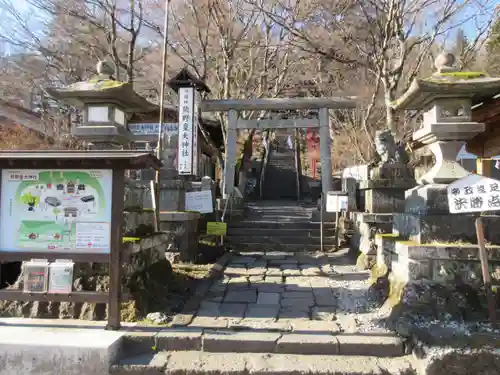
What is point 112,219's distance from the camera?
198 inches

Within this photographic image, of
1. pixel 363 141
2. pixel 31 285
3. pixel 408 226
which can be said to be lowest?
pixel 31 285

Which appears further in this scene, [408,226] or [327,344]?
[408,226]

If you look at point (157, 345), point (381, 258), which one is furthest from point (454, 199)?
point (157, 345)

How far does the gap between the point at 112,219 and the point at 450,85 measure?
186 inches

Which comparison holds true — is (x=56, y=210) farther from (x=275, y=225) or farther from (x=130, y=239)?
(x=275, y=225)

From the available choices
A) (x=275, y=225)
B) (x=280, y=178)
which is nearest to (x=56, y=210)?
(x=275, y=225)

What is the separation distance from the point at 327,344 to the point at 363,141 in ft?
47.3

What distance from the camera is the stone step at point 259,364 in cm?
433

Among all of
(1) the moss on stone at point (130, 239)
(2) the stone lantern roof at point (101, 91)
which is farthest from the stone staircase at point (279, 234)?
(2) the stone lantern roof at point (101, 91)

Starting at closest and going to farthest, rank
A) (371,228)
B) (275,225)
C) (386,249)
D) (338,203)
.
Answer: (386,249) < (371,228) < (338,203) < (275,225)

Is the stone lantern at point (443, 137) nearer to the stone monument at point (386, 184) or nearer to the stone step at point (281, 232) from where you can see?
the stone monument at point (386, 184)

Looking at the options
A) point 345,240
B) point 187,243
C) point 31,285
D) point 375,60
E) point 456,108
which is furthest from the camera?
point 375,60

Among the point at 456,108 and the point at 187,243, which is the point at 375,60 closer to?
the point at 456,108

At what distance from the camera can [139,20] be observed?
48.5ft
